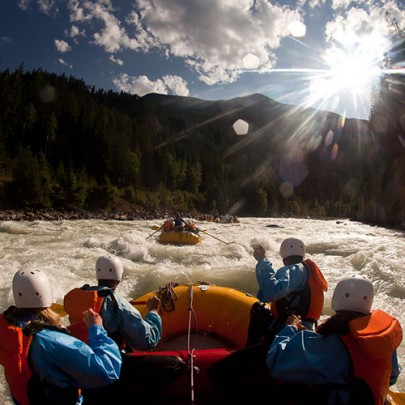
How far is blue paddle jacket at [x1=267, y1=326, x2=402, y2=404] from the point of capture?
193 centimetres

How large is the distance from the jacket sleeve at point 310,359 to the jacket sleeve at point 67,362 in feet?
3.31

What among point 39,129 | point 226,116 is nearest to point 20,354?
point 39,129

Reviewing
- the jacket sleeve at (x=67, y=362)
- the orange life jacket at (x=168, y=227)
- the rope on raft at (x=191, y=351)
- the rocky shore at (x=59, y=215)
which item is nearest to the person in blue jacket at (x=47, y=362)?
the jacket sleeve at (x=67, y=362)

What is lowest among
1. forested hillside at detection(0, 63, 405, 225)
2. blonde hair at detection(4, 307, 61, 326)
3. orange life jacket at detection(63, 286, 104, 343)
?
orange life jacket at detection(63, 286, 104, 343)

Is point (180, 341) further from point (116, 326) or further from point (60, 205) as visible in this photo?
point (60, 205)

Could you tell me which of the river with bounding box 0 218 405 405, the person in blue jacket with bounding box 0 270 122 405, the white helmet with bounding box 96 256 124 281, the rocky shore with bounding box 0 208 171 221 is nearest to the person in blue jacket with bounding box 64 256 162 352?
the white helmet with bounding box 96 256 124 281

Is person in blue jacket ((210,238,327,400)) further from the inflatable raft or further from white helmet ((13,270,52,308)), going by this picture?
white helmet ((13,270,52,308))

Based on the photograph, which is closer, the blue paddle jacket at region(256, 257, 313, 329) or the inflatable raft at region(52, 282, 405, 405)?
the blue paddle jacket at region(256, 257, 313, 329)

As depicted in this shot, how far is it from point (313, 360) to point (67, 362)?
137 cm

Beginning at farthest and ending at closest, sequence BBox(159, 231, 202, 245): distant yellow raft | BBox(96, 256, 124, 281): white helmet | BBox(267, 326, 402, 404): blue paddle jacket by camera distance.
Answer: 1. BBox(159, 231, 202, 245): distant yellow raft
2. BBox(96, 256, 124, 281): white helmet
3. BBox(267, 326, 402, 404): blue paddle jacket

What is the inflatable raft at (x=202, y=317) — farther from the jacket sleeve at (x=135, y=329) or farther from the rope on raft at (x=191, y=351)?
the jacket sleeve at (x=135, y=329)

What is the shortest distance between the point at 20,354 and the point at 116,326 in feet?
3.41

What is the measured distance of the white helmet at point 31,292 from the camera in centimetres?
209

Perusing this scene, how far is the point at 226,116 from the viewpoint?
136 m
